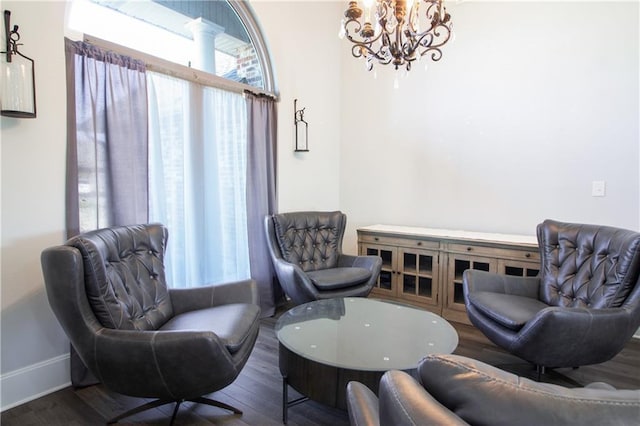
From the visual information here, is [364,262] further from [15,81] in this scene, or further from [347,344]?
[15,81]

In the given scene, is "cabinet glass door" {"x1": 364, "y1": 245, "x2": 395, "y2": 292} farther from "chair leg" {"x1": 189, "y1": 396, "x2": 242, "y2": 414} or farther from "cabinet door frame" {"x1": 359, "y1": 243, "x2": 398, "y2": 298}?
"chair leg" {"x1": 189, "y1": 396, "x2": 242, "y2": 414}

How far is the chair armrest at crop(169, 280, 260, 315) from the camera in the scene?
237 cm

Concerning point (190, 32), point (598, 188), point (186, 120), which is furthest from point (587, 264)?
point (190, 32)

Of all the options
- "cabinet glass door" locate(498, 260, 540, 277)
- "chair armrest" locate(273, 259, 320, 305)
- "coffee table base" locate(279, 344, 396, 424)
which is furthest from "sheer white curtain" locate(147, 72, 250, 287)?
"cabinet glass door" locate(498, 260, 540, 277)

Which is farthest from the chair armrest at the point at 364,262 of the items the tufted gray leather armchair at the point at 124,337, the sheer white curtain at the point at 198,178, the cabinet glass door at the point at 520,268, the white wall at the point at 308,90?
the tufted gray leather armchair at the point at 124,337

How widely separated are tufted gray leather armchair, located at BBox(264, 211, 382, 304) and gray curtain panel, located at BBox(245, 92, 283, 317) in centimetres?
14

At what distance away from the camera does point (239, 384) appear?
227 cm

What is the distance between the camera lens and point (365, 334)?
6.59 ft

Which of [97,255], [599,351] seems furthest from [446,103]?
[97,255]

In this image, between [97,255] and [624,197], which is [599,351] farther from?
[97,255]

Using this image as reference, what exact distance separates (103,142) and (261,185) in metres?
1.40

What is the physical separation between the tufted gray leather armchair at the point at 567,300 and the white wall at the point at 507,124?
2.58 ft

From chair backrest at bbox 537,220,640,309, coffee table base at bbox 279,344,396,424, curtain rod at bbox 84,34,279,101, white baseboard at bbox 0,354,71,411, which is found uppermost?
curtain rod at bbox 84,34,279,101

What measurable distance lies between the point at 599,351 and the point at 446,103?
Answer: 8.49ft
